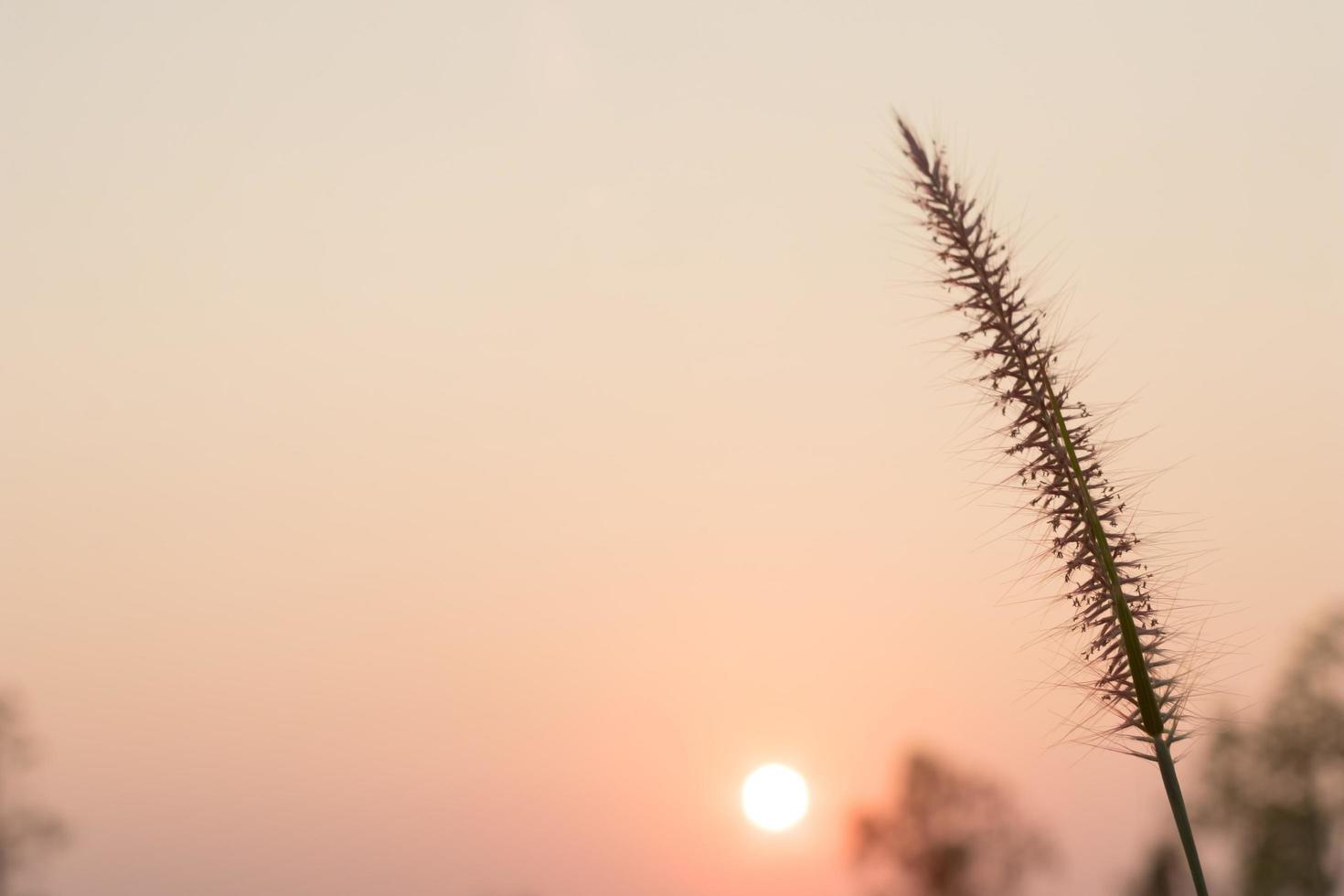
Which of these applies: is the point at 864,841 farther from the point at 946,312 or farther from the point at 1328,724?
the point at 946,312

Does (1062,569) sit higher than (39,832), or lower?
lower

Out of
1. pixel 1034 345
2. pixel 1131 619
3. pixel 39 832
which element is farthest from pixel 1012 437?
pixel 39 832

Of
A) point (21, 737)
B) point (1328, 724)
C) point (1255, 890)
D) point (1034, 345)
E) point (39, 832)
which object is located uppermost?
point (21, 737)

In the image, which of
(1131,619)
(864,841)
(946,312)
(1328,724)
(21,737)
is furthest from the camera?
(864,841)

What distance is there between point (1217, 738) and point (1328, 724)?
3388mm

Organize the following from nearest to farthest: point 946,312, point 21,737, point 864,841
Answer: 1. point 946,312
2. point 21,737
3. point 864,841

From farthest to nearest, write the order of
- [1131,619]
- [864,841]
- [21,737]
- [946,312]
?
[864,841], [21,737], [946,312], [1131,619]

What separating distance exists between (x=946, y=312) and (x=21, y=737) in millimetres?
45629

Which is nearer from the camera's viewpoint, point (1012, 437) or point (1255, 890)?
point (1012, 437)

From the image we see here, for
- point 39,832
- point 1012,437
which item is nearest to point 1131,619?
point 1012,437

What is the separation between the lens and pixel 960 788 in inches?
2571

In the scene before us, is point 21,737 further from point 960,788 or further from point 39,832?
point 960,788

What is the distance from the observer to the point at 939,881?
63250 millimetres

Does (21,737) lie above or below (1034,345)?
above
